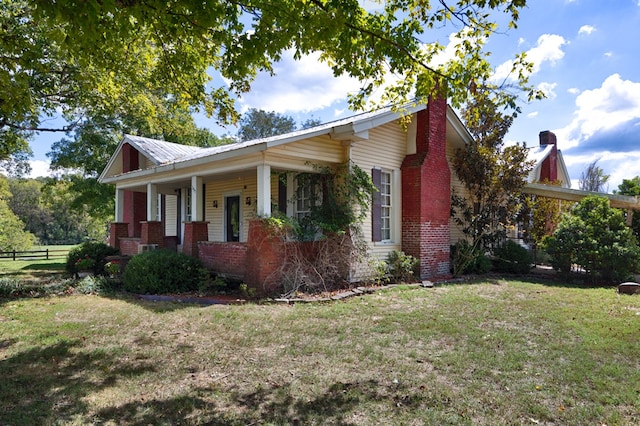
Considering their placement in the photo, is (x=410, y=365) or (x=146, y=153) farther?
(x=146, y=153)

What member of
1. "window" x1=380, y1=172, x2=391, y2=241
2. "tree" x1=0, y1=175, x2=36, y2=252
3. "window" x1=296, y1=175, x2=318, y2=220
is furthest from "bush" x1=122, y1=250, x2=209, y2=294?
"tree" x1=0, y1=175, x2=36, y2=252

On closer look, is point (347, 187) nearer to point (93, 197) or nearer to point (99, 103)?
point (99, 103)

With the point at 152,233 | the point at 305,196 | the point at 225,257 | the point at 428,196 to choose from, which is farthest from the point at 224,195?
the point at 428,196

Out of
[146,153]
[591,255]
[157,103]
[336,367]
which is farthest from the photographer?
[146,153]

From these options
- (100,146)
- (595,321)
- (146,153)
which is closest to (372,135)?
(595,321)

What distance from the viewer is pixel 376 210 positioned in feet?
36.5

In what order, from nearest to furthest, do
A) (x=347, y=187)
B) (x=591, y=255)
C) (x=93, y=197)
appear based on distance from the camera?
1. (x=347, y=187)
2. (x=591, y=255)
3. (x=93, y=197)

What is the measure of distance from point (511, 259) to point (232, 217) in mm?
10083

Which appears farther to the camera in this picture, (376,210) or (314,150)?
(376,210)

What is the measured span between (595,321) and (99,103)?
14.0 m

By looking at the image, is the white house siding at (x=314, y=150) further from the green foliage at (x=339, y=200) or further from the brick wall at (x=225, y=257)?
the brick wall at (x=225, y=257)

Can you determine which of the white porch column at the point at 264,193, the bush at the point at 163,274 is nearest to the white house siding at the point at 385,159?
the white porch column at the point at 264,193

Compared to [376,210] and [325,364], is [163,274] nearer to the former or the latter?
[376,210]

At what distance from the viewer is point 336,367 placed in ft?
15.6
